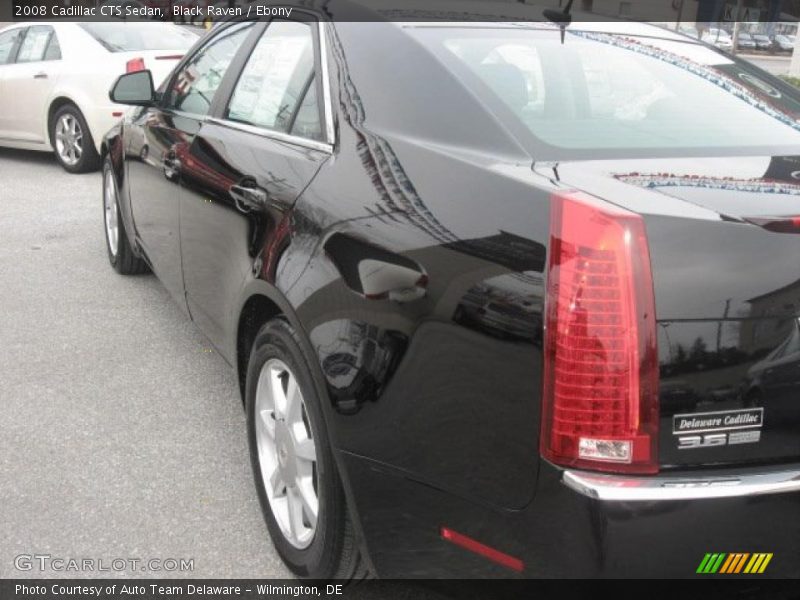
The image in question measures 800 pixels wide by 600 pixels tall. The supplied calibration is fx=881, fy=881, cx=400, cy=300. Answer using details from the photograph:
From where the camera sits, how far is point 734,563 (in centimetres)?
176

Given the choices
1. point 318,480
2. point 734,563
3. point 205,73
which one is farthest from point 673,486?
point 205,73

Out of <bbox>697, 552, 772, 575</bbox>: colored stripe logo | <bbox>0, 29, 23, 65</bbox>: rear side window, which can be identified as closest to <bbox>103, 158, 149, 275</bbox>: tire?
<bbox>697, 552, 772, 575</bbox>: colored stripe logo

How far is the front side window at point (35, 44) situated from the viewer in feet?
31.1

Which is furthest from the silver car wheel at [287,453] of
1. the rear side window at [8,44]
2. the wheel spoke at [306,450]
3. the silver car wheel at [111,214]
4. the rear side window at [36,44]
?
the rear side window at [8,44]

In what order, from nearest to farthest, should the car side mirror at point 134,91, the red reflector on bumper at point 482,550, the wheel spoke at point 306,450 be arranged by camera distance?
1. the red reflector on bumper at point 482,550
2. the wheel spoke at point 306,450
3. the car side mirror at point 134,91

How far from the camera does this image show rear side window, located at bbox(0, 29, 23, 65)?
32.7 ft

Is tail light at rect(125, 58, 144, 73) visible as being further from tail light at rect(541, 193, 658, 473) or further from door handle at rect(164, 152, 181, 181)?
tail light at rect(541, 193, 658, 473)

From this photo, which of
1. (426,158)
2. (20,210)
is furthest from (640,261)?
(20,210)

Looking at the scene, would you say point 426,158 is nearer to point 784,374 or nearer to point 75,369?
point 784,374

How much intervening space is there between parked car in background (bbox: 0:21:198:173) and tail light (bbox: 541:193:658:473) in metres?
7.40

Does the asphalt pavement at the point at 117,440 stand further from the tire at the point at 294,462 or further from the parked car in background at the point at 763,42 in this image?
the parked car in background at the point at 763,42

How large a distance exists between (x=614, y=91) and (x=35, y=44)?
867 centimetres

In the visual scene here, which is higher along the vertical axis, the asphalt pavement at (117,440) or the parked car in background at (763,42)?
the parked car in background at (763,42)

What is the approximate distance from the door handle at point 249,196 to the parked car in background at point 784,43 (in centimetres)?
3759
